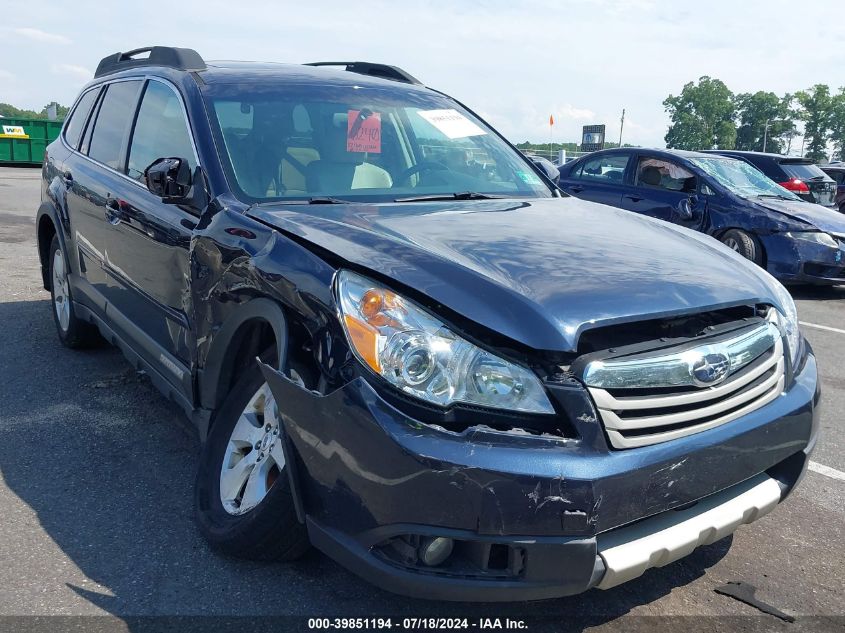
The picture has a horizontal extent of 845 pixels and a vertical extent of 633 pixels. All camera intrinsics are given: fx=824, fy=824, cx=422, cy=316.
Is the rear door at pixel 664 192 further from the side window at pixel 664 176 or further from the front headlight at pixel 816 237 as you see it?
the front headlight at pixel 816 237

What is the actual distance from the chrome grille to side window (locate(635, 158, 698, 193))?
7.85m

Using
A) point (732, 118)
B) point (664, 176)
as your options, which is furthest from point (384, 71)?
point (732, 118)

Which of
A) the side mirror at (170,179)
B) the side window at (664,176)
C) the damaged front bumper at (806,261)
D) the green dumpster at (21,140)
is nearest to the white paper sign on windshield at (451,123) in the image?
the side mirror at (170,179)

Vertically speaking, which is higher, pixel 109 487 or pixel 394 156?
pixel 394 156

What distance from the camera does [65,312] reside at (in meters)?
5.52

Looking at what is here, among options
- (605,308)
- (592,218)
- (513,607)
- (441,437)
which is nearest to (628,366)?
(605,308)

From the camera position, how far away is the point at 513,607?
8.82ft

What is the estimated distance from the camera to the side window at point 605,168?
421 inches

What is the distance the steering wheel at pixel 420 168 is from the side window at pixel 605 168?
7240mm

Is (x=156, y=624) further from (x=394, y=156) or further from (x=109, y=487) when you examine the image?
(x=394, y=156)

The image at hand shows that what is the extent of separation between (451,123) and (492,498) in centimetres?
261

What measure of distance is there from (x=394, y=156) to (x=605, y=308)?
69.3 inches

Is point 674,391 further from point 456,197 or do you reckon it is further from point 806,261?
point 806,261

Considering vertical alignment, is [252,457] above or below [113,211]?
below
